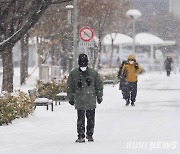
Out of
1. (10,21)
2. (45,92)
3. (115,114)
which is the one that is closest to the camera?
(10,21)

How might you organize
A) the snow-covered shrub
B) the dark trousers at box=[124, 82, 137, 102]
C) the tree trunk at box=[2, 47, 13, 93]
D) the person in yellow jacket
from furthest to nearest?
the tree trunk at box=[2, 47, 13, 93] → the snow-covered shrub → the dark trousers at box=[124, 82, 137, 102] → the person in yellow jacket

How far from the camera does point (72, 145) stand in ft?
38.7

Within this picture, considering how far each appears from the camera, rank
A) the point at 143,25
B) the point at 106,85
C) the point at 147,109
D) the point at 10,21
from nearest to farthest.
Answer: the point at 10,21 < the point at 147,109 < the point at 106,85 < the point at 143,25

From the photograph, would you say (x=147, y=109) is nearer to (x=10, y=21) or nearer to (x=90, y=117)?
(x=10, y=21)

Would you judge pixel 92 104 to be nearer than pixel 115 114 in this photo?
Yes

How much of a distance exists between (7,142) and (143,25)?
76052mm

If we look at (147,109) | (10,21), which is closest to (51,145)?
(10,21)

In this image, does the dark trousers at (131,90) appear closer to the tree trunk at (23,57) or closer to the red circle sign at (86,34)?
the red circle sign at (86,34)

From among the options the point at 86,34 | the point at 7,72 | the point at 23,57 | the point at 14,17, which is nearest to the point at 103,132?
the point at 14,17

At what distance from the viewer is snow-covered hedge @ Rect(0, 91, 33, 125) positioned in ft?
48.2

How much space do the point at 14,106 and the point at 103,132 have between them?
255 centimetres

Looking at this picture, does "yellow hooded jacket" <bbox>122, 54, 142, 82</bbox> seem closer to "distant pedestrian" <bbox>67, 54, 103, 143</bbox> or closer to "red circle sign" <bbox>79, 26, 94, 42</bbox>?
"red circle sign" <bbox>79, 26, 94, 42</bbox>

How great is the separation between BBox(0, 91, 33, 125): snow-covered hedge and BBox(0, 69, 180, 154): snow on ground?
19 centimetres

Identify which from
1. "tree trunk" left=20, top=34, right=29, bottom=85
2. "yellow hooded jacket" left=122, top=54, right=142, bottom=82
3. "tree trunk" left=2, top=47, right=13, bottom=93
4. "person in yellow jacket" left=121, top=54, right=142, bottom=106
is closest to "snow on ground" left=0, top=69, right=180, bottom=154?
"person in yellow jacket" left=121, top=54, right=142, bottom=106
